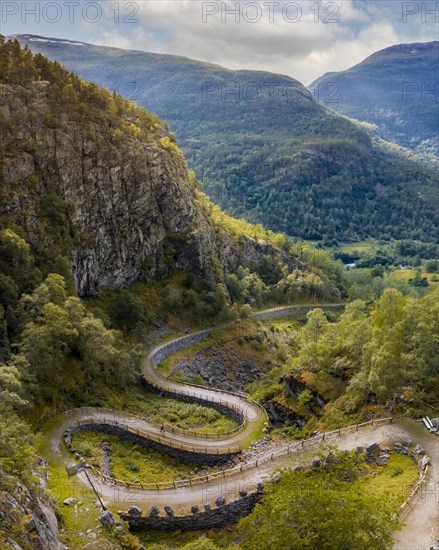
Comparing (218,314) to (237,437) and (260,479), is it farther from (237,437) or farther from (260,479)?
(260,479)

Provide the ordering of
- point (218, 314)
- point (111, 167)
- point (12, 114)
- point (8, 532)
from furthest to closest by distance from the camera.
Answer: point (218, 314) → point (111, 167) → point (12, 114) → point (8, 532)

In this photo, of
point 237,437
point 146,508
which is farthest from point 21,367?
point 237,437

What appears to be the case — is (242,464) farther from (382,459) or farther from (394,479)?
(394,479)

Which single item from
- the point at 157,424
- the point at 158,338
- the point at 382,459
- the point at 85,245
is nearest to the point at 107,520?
the point at 157,424

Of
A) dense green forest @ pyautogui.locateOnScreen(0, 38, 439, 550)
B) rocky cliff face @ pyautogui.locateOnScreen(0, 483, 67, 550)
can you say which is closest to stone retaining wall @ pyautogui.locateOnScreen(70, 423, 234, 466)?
dense green forest @ pyautogui.locateOnScreen(0, 38, 439, 550)

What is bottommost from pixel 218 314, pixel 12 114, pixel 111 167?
pixel 218 314

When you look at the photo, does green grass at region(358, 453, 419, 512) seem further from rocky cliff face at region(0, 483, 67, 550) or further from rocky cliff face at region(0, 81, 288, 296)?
rocky cliff face at region(0, 81, 288, 296)
